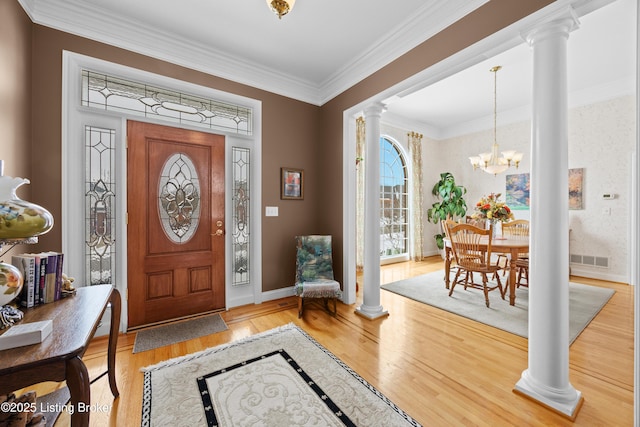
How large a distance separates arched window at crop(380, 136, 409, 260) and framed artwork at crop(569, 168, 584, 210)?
2.86 meters

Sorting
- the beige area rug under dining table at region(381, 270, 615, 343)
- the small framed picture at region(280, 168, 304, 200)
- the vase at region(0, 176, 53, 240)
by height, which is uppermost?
the small framed picture at region(280, 168, 304, 200)

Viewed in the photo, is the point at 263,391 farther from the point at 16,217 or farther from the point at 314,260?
the point at 314,260

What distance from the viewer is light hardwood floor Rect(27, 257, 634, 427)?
160 cm

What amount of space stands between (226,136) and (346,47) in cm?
172

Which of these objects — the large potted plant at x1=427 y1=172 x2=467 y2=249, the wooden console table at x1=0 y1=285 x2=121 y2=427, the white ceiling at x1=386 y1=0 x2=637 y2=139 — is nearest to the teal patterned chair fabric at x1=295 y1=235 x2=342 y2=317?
the wooden console table at x1=0 y1=285 x2=121 y2=427

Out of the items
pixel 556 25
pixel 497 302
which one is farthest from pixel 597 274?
pixel 556 25

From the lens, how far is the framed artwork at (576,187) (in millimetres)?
4543

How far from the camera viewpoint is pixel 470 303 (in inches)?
132

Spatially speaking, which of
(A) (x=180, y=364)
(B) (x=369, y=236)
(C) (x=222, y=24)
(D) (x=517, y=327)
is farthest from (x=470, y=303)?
(C) (x=222, y=24)

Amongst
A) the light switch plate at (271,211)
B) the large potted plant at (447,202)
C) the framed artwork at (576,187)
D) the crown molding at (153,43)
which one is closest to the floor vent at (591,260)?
the framed artwork at (576,187)

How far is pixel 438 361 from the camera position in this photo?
7.02 ft

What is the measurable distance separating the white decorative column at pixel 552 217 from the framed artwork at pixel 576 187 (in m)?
4.11

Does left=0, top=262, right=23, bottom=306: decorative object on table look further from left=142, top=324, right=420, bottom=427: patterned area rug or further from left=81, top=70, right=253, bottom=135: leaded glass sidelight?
left=81, top=70, right=253, bottom=135: leaded glass sidelight

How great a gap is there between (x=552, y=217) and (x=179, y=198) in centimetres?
330
